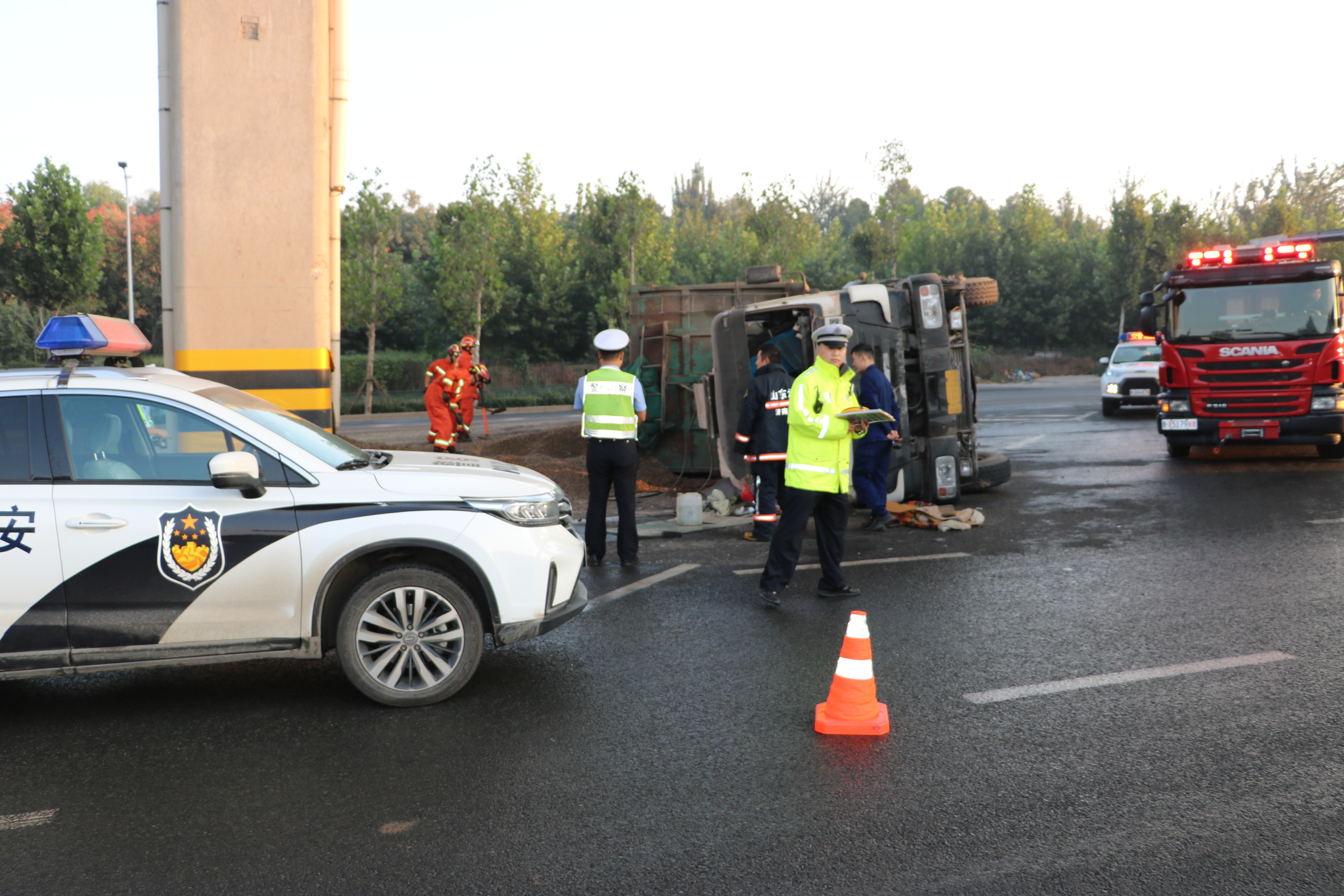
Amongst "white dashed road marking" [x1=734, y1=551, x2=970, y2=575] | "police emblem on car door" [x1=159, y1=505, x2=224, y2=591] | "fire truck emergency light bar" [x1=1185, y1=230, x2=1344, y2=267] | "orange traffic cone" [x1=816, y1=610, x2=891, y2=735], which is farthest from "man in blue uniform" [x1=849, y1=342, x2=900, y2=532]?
"fire truck emergency light bar" [x1=1185, y1=230, x2=1344, y2=267]

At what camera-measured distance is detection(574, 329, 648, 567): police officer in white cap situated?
8062 mm

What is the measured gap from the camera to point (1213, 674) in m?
5.23

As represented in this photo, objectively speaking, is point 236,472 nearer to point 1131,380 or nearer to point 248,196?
point 248,196

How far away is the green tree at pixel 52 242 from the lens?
3281 cm

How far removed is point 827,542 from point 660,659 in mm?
1875

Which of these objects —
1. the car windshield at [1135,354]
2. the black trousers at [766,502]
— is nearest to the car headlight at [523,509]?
the black trousers at [766,502]

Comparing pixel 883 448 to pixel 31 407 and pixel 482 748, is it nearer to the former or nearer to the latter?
pixel 482 748

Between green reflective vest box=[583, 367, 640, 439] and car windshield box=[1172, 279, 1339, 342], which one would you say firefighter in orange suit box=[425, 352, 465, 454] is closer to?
green reflective vest box=[583, 367, 640, 439]

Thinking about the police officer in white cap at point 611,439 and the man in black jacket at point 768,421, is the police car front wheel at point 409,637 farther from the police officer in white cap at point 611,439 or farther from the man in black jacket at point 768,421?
the man in black jacket at point 768,421

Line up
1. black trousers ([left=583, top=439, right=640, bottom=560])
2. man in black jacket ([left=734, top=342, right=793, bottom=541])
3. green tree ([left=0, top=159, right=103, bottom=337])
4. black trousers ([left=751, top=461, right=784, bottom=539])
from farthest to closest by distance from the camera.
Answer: green tree ([left=0, top=159, right=103, bottom=337]), black trousers ([left=751, top=461, right=784, bottom=539]), man in black jacket ([left=734, top=342, right=793, bottom=541]), black trousers ([left=583, top=439, right=640, bottom=560])

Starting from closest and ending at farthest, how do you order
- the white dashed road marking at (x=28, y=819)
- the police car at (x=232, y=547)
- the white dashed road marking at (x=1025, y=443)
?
the white dashed road marking at (x=28, y=819) → the police car at (x=232, y=547) → the white dashed road marking at (x=1025, y=443)

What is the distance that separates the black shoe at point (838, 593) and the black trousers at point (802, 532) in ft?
0.13

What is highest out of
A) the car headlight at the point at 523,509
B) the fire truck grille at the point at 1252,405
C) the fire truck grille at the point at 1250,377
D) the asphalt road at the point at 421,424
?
the fire truck grille at the point at 1250,377

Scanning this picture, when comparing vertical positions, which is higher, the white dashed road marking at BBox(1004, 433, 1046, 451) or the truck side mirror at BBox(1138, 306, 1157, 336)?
the truck side mirror at BBox(1138, 306, 1157, 336)
